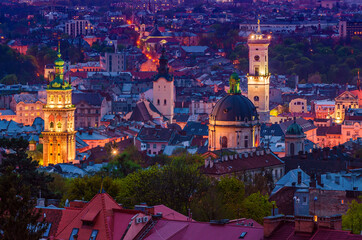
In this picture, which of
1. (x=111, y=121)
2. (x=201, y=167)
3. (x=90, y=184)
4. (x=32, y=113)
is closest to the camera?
(x=90, y=184)

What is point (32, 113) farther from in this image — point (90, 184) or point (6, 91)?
point (90, 184)

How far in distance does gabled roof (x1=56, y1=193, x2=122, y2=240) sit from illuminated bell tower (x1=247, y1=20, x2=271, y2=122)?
65007 mm

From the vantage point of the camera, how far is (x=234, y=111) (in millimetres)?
80938

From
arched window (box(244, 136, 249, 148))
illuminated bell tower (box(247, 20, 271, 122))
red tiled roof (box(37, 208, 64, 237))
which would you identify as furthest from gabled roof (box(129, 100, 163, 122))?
red tiled roof (box(37, 208, 64, 237))

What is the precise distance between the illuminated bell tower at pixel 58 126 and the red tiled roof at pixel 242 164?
54.3 feet

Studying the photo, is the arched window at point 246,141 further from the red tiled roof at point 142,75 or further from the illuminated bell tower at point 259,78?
the red tiled roof at point 142,75

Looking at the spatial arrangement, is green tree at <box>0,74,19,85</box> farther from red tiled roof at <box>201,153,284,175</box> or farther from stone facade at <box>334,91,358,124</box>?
red tiled roof at <box>201,153,284,175</box>

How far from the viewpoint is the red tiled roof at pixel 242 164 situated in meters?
68.2

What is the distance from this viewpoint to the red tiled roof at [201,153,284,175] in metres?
68.2

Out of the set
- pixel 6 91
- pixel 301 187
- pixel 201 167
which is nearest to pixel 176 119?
pixel 6 91

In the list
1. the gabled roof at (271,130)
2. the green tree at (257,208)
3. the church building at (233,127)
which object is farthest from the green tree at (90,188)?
the gabled roof at (271,130)

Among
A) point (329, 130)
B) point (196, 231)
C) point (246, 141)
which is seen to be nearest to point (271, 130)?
point (329, 130)

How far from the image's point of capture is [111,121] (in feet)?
401

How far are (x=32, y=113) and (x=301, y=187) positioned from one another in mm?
75266
